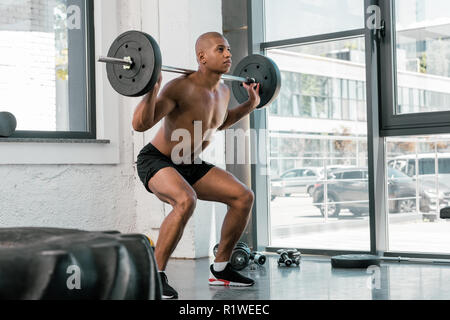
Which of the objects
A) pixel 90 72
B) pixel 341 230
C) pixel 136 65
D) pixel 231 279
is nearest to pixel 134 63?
pixel 136 65

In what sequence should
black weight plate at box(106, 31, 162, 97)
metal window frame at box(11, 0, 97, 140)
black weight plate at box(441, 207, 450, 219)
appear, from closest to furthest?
black weight plate at box(441, 207, 450, 219) < black weight plate at box(106, 31, 162, 97) < metal window frame at box(11, 0, 97, 140)

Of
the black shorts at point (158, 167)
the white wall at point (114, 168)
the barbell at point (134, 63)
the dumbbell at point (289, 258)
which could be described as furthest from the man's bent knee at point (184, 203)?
the white wall at point (114, 168)

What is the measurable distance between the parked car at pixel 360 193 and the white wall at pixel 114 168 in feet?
2.89

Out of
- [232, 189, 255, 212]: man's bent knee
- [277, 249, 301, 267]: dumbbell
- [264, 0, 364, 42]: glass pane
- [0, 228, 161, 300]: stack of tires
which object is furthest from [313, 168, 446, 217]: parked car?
[0, 228, 161, 300]: stack of tires

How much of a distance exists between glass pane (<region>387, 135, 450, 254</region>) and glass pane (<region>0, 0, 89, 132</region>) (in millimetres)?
2369

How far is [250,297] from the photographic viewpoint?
308cm

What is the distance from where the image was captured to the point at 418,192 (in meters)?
4.32

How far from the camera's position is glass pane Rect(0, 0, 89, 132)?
15.0 feet

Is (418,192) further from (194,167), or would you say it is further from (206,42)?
(206,42)

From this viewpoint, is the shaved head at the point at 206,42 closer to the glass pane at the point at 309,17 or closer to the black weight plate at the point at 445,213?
the black weight plate at the point at 445,213

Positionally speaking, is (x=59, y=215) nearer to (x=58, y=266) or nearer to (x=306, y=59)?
(x=306, y=59)

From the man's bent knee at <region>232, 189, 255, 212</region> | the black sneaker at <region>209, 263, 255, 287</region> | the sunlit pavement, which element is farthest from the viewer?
the sunlit pavement

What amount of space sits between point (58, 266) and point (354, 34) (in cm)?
405

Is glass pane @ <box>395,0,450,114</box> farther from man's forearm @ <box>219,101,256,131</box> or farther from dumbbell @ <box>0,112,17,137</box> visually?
dumbbell @ <box>0,112,17,137</box>
